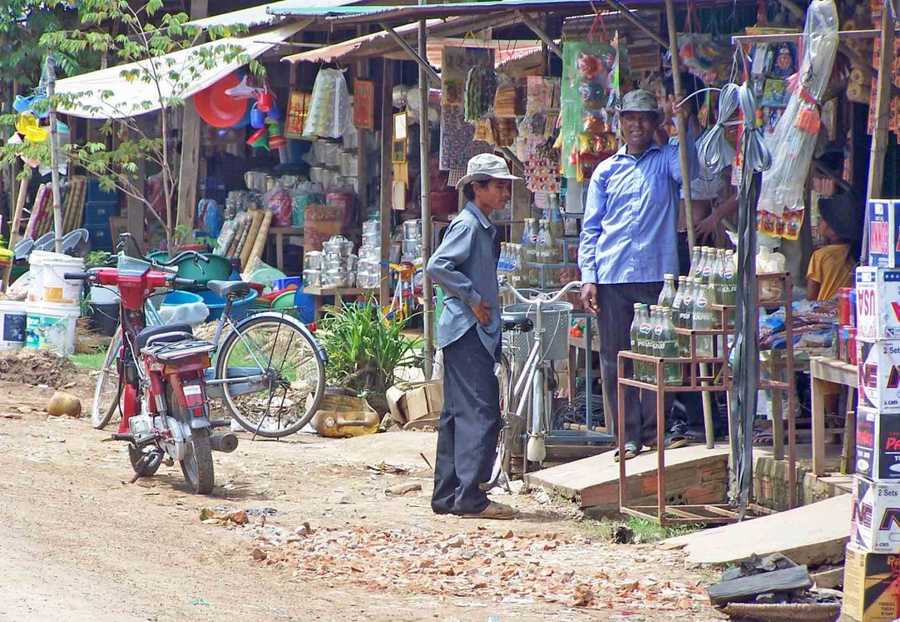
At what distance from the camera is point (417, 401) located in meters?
10.6

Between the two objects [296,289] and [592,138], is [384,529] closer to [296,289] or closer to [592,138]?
[592,138]

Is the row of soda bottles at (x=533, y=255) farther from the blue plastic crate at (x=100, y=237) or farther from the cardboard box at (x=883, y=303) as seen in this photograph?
the blue plastic crate at (x=100, y=237)

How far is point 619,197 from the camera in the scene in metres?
8.34

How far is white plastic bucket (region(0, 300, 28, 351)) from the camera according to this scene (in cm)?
1285

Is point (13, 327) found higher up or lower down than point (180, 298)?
lower down

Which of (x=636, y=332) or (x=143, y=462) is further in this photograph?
(x=143, y=462)

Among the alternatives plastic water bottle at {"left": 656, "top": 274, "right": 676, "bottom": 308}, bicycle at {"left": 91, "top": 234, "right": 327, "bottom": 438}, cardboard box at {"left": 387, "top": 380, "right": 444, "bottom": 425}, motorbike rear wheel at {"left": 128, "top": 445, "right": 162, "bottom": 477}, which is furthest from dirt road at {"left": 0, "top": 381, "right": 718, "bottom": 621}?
plastic water bottle at {"left": 656, "top": 274, "right": 676, "bottom": 308}

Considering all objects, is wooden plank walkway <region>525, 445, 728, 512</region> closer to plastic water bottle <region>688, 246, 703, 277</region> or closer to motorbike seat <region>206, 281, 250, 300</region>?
plastic water bottle <region>688, 246, 703, 277</region>

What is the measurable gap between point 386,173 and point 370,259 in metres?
0.90

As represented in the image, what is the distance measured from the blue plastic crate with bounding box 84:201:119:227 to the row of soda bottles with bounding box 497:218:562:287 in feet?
34.6

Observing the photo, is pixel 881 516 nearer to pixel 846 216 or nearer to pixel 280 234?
pixel 846 216

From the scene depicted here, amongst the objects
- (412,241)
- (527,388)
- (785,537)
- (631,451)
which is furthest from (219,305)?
(785,537)

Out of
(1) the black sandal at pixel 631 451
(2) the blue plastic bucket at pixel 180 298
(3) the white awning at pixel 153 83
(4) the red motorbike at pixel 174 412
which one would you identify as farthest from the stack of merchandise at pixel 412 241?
(1) the black sandal at pixel 631 451

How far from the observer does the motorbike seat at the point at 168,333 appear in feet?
28.1
